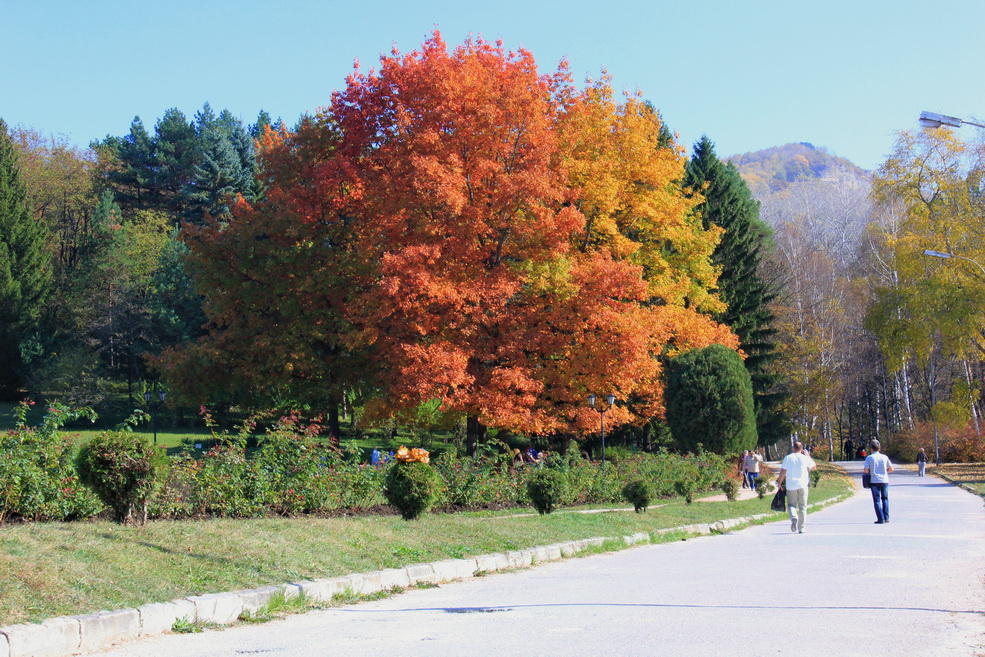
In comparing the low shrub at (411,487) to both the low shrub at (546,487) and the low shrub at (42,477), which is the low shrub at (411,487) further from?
the low shrub at (42,477)

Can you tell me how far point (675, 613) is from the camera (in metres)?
7.73

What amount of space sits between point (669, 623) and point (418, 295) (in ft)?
67.0

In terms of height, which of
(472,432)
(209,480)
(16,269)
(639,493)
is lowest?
(639,493)

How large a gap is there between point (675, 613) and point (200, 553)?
187 inches

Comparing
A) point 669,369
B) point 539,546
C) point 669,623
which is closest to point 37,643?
point 669,623

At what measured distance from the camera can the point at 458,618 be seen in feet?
25.5

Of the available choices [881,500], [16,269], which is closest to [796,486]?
[881,500]

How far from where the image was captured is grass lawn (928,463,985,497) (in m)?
37.4

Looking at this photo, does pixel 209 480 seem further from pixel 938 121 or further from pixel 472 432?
pixel 472 432

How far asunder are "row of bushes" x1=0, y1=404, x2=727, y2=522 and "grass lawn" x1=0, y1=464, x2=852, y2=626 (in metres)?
0.62

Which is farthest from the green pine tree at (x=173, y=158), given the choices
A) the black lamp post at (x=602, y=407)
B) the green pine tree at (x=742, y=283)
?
the black lamp post at (x=602, y=407)

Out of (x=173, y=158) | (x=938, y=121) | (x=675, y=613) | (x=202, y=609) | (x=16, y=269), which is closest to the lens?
(x=202, y=609)

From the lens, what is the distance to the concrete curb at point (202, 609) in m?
6.23

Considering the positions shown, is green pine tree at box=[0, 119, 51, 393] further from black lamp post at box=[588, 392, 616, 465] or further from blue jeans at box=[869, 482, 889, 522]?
blue jeans at box=[869, 482, 889, 522]
